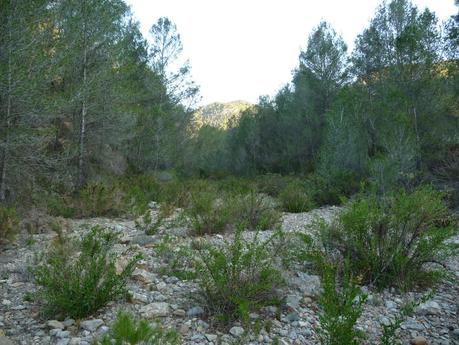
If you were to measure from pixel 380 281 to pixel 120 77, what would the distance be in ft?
36.6

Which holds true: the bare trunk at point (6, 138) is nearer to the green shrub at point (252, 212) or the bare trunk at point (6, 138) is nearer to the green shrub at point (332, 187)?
the green shrub at point (252, 212)

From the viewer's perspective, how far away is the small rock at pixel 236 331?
2.80m

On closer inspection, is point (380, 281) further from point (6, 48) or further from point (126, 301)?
point (6, 48)

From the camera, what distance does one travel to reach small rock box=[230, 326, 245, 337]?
2.80 meters

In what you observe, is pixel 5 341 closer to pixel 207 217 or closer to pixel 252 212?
pixel 207 217

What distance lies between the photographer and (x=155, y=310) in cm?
311

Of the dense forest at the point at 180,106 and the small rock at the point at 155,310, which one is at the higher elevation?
the dense forest at the point at 180,106

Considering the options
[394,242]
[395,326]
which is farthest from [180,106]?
[395,326]

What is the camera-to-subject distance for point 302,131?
26.8 metres

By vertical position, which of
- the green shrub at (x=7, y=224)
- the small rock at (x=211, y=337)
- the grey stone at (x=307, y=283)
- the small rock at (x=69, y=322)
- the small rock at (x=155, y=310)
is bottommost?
the small rock at (x=211, y=337)

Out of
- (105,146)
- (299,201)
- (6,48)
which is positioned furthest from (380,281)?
(105,146)

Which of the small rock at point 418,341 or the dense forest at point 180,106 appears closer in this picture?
the small rock at point 418,341

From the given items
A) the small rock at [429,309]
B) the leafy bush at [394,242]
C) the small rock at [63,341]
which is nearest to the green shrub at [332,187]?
the leafy bush at [394,242]

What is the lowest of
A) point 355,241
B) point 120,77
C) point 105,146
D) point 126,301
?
point 126,301
